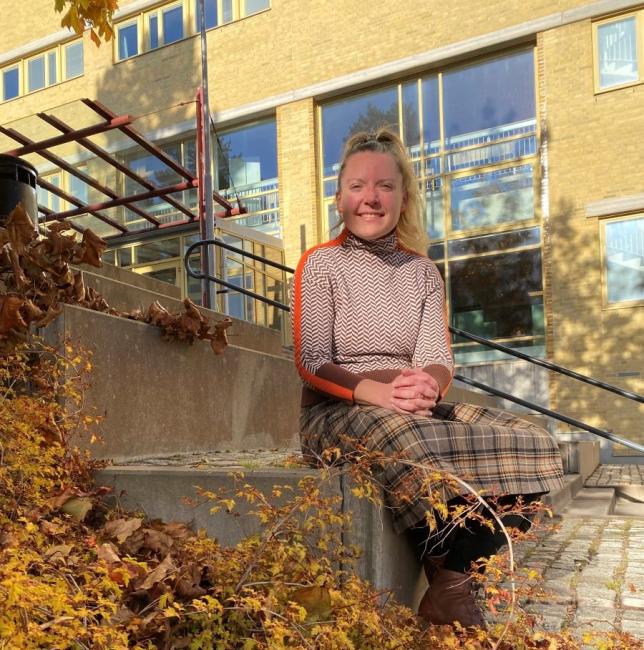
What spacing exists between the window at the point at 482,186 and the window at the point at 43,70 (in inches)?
394

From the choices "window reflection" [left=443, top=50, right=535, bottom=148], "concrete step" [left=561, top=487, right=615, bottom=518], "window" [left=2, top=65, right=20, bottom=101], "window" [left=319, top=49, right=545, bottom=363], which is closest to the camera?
"concrete step" [left=561, top=487, right=615, bottom=518]

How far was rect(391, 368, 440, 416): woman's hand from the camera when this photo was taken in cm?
232

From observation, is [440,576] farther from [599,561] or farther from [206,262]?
[206,262]

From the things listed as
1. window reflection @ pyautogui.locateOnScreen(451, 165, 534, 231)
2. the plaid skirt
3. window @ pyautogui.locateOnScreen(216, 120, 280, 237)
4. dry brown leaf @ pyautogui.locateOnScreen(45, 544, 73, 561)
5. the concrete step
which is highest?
window @ pyautogui.locateOnScreen(216, 120, 280, 237)

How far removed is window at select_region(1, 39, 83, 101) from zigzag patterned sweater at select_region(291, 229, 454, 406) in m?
20.0

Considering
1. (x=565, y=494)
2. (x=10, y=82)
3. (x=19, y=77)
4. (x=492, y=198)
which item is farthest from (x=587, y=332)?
(x=10, y=82)

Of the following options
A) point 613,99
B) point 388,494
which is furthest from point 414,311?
point 613,99

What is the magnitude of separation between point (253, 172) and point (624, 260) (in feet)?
28.4

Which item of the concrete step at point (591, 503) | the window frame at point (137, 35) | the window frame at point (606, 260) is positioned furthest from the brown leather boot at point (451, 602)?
the window frame at point (137, 35)

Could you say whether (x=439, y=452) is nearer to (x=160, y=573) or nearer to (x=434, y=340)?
(x=434, y=340)

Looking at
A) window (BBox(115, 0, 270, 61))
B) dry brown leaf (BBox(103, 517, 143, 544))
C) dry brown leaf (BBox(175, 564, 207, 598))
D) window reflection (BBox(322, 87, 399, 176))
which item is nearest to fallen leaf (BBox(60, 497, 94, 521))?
dry brown leaf (BBox(103, 517, 143, 544))

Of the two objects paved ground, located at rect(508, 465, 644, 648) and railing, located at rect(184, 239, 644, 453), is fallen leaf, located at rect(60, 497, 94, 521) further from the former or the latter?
railing, located at rect(184, 239, 644, 453)

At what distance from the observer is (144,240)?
1588 centimetres

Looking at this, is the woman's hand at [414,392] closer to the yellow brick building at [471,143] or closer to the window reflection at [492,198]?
the yellow brick building at [471,143]
